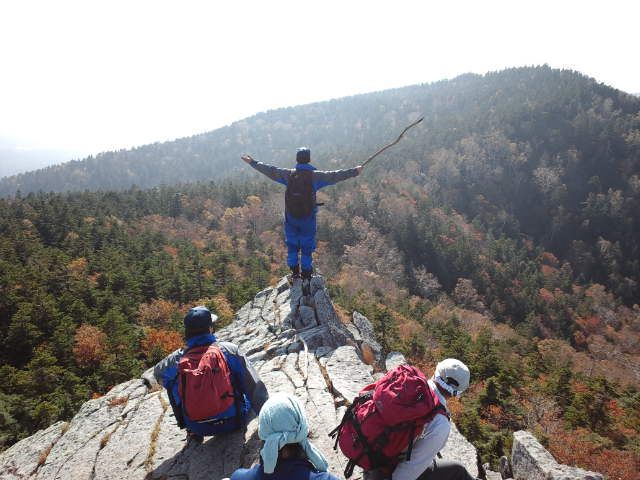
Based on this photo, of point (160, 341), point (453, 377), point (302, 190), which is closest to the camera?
point (453, 377)

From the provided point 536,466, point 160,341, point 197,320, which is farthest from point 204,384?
point 160,341

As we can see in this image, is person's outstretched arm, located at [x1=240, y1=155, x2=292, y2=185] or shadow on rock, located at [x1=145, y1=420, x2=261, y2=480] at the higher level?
person's outstretched arm, located at [x1=240, y1=155, x2=292, y2=185]

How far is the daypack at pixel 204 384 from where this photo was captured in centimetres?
403

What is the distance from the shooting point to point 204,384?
4.04 meters

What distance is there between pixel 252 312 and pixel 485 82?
20267 cm

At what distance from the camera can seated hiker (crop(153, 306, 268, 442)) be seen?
4.06 metres

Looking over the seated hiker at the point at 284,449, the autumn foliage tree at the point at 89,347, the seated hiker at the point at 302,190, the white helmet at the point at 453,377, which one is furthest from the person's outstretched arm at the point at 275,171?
the autumn foliage tree at the point at 89,347

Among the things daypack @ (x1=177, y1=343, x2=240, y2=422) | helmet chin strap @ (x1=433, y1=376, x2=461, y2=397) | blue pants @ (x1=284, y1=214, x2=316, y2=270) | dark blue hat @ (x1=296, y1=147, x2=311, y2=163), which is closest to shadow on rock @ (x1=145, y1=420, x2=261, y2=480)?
daypack @ (x1=177, y1=343, x2=240, y2=422)

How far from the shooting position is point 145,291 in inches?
1104

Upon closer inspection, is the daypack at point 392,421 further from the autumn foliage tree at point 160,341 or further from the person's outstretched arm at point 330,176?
the autumn foliage tree at point 160,341

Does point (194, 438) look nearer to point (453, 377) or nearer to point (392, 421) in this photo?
point (392, 421)

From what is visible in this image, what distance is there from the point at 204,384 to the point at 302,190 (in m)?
4.72

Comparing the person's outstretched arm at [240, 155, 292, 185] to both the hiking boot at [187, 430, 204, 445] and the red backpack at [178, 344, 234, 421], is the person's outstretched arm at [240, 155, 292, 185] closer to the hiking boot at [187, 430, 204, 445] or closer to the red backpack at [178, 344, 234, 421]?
the red backpack at [178, 344, 234, 421]

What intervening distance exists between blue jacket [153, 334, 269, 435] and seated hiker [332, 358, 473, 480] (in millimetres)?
1612
